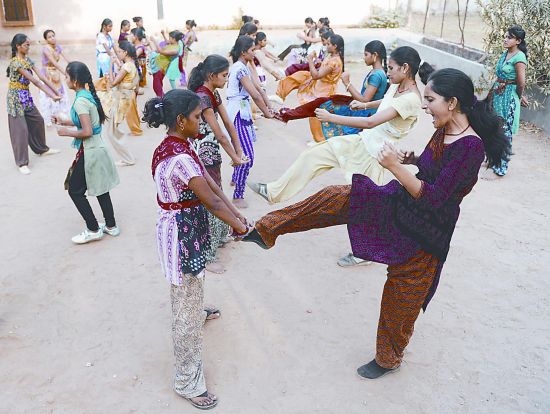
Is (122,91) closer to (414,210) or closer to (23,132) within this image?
(23,132)

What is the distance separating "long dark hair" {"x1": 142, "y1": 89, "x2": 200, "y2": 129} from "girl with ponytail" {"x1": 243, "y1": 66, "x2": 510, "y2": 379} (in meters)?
A: 0.73

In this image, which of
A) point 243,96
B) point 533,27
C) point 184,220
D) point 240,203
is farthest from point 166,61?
point 184,220

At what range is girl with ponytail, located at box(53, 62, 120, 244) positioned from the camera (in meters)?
4.28

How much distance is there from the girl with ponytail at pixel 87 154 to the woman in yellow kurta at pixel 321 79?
2.91 metres

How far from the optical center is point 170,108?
2.59 meters

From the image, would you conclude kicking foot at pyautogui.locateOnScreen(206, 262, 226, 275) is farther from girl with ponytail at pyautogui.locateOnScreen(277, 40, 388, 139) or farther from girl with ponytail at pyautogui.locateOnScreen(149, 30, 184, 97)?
girl with ponytail at pyautogui.locateOnScreen(149, 30, 184, 97)

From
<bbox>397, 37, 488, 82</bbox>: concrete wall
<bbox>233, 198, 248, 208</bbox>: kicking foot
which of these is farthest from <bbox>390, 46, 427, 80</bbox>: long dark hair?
<bbox>397, 37, 488, 82</bbox>: concrete wall

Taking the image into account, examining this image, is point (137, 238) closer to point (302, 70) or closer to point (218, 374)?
point (218, 374)

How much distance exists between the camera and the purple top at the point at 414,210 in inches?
98.7

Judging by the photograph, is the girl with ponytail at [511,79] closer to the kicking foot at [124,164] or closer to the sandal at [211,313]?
the sandal at [211,313]

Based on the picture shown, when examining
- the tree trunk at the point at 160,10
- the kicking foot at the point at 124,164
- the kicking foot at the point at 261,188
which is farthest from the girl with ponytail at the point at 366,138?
the tree trunk at the point at 160,10

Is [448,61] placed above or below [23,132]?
above

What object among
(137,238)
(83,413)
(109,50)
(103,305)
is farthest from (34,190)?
(109,50)

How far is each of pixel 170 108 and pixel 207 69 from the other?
1576 millimetres
